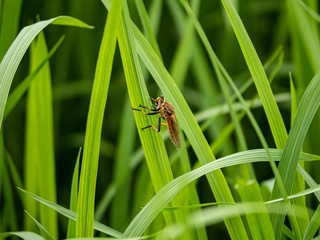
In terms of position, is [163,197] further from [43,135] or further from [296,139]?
[43,135]

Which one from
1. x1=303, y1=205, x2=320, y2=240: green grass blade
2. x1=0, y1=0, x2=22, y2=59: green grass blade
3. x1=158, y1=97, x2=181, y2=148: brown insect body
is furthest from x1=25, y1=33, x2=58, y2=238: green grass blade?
x1=303, y1=205, x2=320, y2=240: green grass blade

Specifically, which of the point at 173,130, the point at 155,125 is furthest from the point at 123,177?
the point at 155,125

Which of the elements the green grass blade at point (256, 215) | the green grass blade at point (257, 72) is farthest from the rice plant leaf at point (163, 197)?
the green grass blade at point (257, 72)

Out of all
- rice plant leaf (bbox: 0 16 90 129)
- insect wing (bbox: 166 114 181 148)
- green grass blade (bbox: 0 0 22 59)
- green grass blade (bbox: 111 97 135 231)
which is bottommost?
green grass blade (bbox: 111 97 135 231)

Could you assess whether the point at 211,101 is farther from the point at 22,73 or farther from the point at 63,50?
the point at 22,73

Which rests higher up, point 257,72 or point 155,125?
point 257,72

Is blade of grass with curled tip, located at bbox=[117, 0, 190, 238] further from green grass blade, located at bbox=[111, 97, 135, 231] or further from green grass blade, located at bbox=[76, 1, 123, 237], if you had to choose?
green grass blade, located at bbox=[111, 97, 135, 231]

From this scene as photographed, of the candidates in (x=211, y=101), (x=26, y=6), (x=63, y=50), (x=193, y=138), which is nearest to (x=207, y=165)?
(x=193, y=138)

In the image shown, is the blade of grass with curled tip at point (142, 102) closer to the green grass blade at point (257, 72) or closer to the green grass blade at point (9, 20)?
the green grass blade at point (257, 72)
